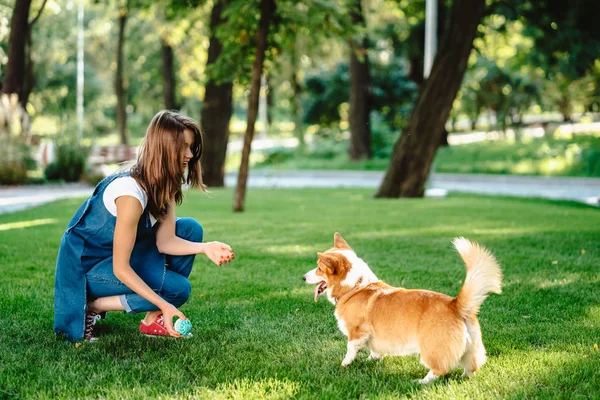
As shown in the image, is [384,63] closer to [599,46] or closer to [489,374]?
[599,46]

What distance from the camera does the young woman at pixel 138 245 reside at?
12.9ft

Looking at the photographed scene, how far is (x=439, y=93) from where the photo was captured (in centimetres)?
1377

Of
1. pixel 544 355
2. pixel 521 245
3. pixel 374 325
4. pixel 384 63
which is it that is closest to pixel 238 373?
pixel 374 325

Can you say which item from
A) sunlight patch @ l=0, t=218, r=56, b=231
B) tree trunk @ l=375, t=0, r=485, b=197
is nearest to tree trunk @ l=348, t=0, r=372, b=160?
tree trunk @ l=375, t=0, r=485, b=197

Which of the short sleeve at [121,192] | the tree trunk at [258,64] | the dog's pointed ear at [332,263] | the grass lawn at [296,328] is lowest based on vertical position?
the grass lawn at [296,328]

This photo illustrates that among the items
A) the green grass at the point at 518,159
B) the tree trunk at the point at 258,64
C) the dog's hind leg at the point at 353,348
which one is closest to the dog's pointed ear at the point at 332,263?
the dog's hind leg at the point at 353,348

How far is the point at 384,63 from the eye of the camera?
34719 millimetres

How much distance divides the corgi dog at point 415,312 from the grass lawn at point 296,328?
0.15 meters

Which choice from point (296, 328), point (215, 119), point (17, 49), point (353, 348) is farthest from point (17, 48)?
point (353, 348)

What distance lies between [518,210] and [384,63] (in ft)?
77.1

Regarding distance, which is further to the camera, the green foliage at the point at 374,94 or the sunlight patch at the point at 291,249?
the green foliage at the point at 374,94

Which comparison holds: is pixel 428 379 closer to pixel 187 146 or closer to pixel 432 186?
pixel 187 146

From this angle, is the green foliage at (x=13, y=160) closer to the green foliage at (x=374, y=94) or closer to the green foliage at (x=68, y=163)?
the green foliage at (x=68, y=163)

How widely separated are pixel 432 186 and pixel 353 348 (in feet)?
43.1
